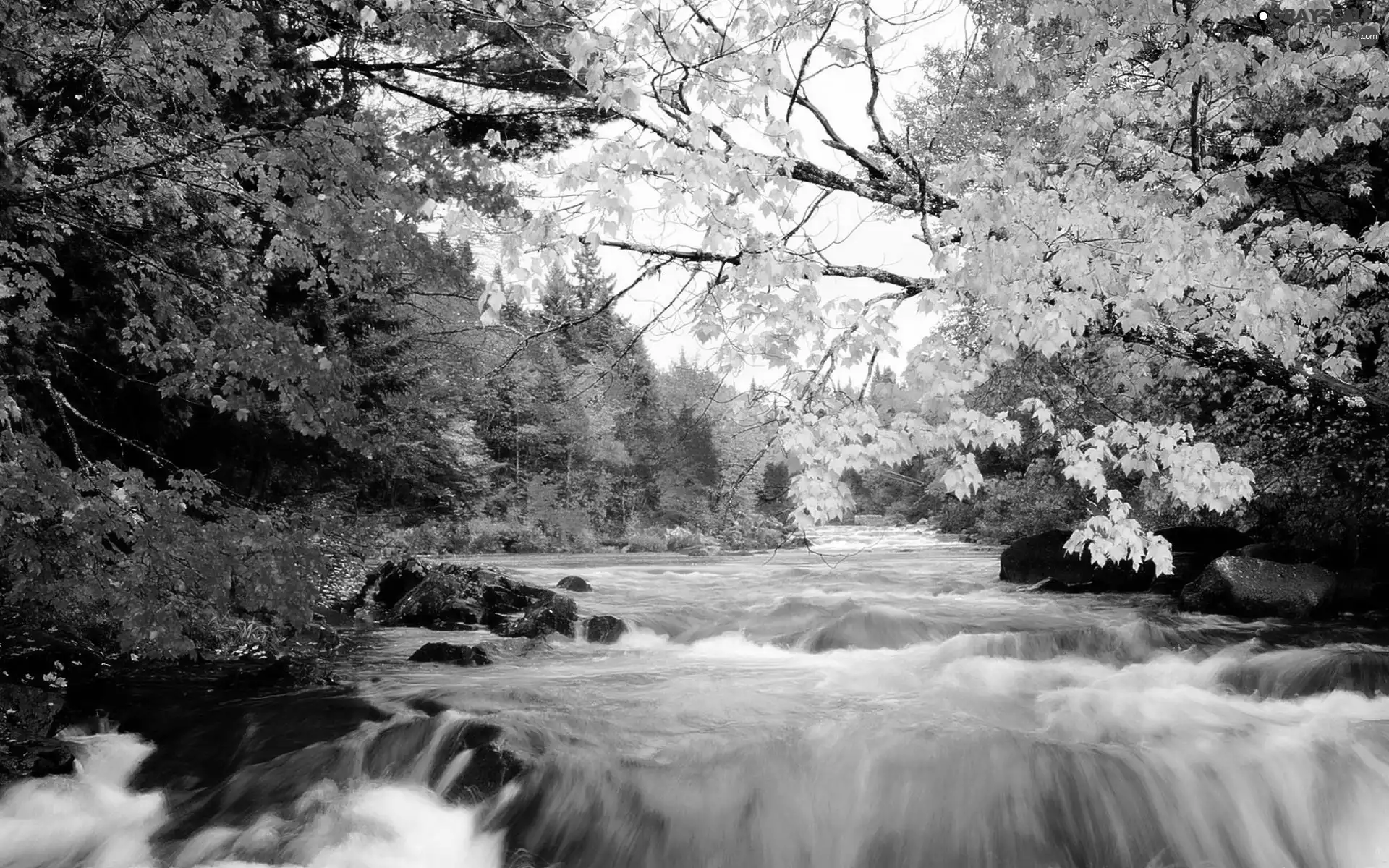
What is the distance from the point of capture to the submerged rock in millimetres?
14922

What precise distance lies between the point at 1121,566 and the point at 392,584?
1134 cm

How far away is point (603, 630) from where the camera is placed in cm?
1036

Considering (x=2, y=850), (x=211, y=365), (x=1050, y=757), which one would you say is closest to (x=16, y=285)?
(x=211, y=365)

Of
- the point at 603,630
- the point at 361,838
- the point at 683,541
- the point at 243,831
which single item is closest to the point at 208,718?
the point at 243,831

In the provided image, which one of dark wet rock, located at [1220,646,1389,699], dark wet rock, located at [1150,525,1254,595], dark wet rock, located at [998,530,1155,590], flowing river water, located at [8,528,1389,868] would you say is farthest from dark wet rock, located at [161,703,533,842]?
dark wet rock, located at [1150,525,1254,595]

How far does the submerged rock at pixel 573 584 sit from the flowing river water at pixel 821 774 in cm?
593

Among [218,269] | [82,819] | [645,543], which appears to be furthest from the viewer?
[645,543]

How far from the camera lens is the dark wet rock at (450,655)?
8391 mm

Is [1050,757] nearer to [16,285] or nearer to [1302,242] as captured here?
[1302,242]

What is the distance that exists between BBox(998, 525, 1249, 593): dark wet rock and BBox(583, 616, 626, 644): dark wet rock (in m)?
7.11

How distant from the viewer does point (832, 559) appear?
2108 centimetres

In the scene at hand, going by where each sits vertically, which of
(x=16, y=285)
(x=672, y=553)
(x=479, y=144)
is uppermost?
(x=479, y=144)

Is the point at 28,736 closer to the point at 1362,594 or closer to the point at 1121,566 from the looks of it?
the point at 1121,566

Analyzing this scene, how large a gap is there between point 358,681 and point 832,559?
1515 centimetres
